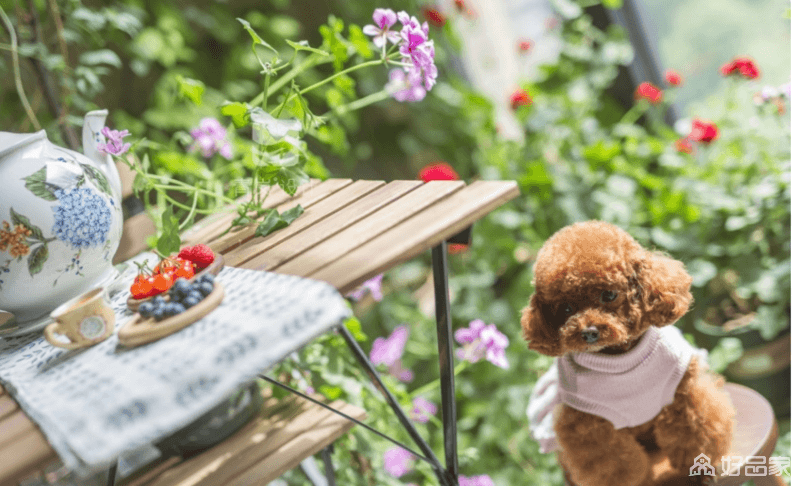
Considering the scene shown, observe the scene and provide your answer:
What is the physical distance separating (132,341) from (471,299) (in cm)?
131

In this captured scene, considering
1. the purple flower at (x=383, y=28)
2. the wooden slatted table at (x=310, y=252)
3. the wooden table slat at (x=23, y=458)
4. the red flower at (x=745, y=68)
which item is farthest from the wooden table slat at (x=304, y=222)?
the red flower at (x=745, y=68)

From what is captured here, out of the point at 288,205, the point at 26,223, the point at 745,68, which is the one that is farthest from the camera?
the point at 745,68

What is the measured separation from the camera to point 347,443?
4.15 ft

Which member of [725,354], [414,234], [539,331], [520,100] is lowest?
[725,354]

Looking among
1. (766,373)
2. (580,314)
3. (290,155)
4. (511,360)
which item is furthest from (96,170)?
(766,373)

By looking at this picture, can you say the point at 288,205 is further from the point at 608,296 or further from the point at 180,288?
the point at 608,296

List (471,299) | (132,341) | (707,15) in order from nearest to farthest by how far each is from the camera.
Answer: (132,341), (471,299), (707,15)

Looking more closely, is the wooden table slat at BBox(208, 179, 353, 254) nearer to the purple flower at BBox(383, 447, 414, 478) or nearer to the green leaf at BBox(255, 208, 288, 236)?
the green leaf at BBox(255, 208, 288, 236)

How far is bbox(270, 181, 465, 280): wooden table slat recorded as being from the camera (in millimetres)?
729

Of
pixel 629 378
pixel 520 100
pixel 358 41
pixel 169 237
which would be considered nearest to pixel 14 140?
pixel 169 237

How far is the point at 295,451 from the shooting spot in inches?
37.1

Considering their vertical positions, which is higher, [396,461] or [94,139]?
[94,139]

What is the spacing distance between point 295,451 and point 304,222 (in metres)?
0.37

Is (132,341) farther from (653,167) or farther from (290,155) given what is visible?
(653,167)
